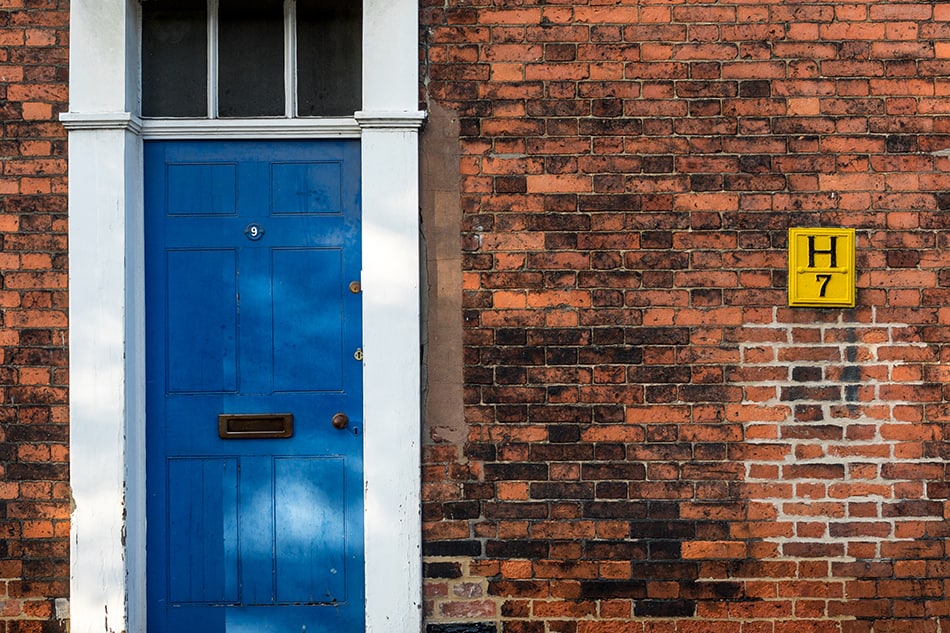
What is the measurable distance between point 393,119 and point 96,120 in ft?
4.26

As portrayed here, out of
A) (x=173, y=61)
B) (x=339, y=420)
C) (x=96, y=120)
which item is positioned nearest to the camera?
(x=96, y=120)

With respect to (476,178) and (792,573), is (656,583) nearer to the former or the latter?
(792,573)

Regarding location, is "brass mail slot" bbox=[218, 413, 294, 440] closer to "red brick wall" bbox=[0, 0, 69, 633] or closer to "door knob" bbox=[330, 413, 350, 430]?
"door knob" bbox=[330, 413, 350, 430]

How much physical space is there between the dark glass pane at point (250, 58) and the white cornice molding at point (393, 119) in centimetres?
47

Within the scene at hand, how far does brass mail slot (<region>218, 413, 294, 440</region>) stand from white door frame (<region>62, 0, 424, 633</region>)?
1.25 feet

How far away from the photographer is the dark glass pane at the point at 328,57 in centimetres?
369

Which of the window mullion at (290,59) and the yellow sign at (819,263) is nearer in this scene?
the yellow sign at (819,263)

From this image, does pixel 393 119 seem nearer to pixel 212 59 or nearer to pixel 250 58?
pixel 250 58

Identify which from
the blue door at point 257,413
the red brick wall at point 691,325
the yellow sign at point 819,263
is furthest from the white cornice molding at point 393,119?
the yellow sign at point 819,263

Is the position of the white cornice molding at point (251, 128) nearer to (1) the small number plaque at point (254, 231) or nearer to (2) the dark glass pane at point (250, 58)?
(2) the dark glass pane at point (250, 58)

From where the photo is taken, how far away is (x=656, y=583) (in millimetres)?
3502

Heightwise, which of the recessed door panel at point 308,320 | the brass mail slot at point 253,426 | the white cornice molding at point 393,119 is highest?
the white cornice molding at point 393,119

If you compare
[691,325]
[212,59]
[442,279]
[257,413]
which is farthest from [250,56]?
[691,325]

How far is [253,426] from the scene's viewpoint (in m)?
3.62
